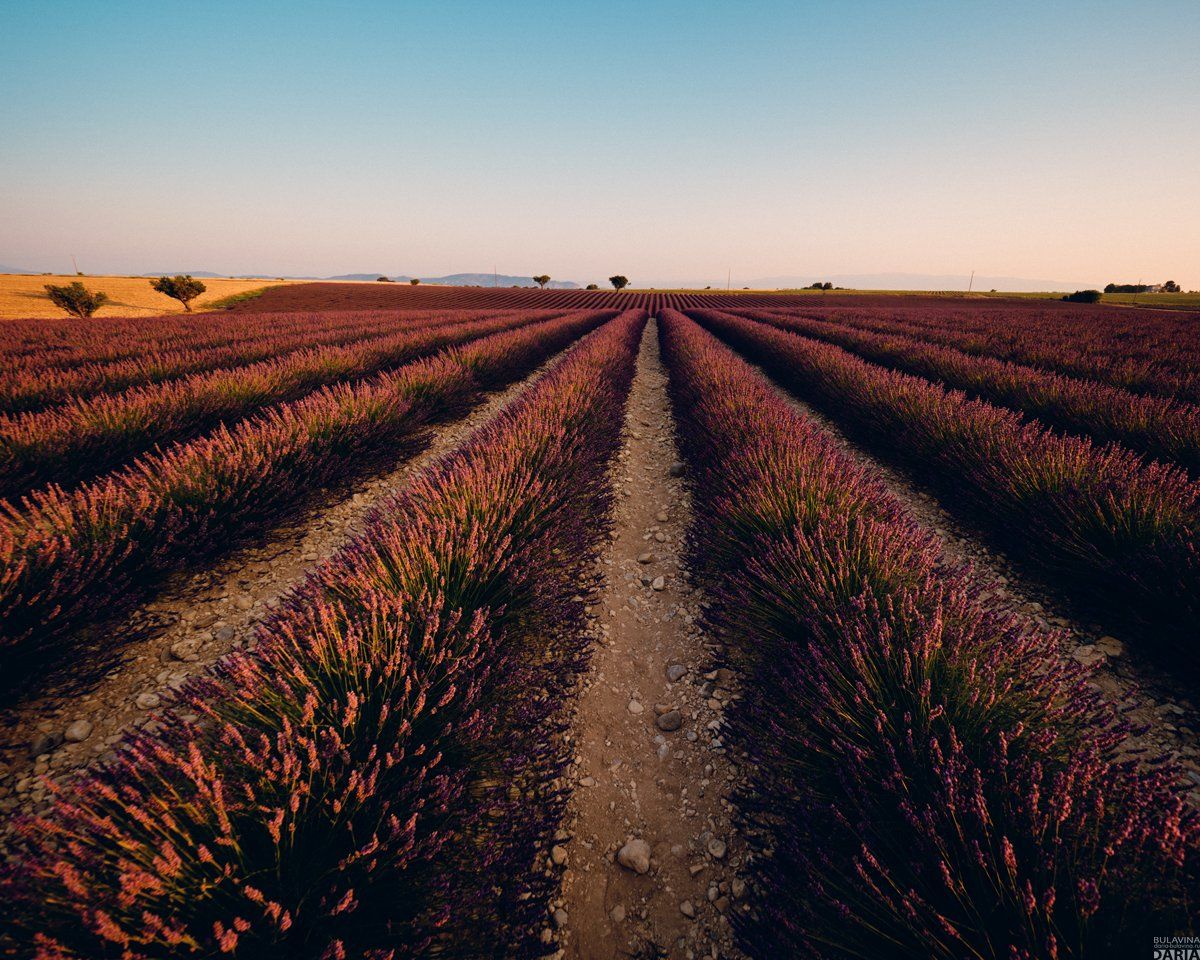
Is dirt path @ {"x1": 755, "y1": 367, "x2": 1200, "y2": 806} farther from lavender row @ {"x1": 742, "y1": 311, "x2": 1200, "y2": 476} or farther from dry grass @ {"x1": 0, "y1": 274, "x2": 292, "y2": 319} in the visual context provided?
dry grass @ {"x1": 0, "y1": 274, "x2": 292, "y2": 319}

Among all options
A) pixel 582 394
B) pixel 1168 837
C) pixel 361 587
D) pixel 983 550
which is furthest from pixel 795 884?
pixel 582 394

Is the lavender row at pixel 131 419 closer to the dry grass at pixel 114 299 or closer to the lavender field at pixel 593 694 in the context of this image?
the lavender field at pixel 593 694

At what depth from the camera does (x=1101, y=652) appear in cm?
250

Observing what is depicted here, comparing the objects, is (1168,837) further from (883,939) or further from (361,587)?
(361,587)

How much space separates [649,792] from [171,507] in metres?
3.49

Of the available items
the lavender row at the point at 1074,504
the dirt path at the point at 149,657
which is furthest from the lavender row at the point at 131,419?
the lavender row at the point at 1074,504

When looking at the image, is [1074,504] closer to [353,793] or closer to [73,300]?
[353,793]

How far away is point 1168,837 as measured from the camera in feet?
3.47

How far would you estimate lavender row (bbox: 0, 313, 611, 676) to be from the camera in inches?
88.5

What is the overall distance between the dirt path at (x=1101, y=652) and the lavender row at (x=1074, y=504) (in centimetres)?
15

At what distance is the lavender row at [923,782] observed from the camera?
107 cm

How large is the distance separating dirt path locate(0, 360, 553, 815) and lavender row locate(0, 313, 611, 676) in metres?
0.18

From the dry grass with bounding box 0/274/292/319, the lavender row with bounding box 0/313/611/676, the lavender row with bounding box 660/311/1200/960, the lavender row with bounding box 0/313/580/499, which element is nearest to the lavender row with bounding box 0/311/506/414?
the lavender row with bounding box 0/313/580/499

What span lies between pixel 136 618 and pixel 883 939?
394 centimetres
